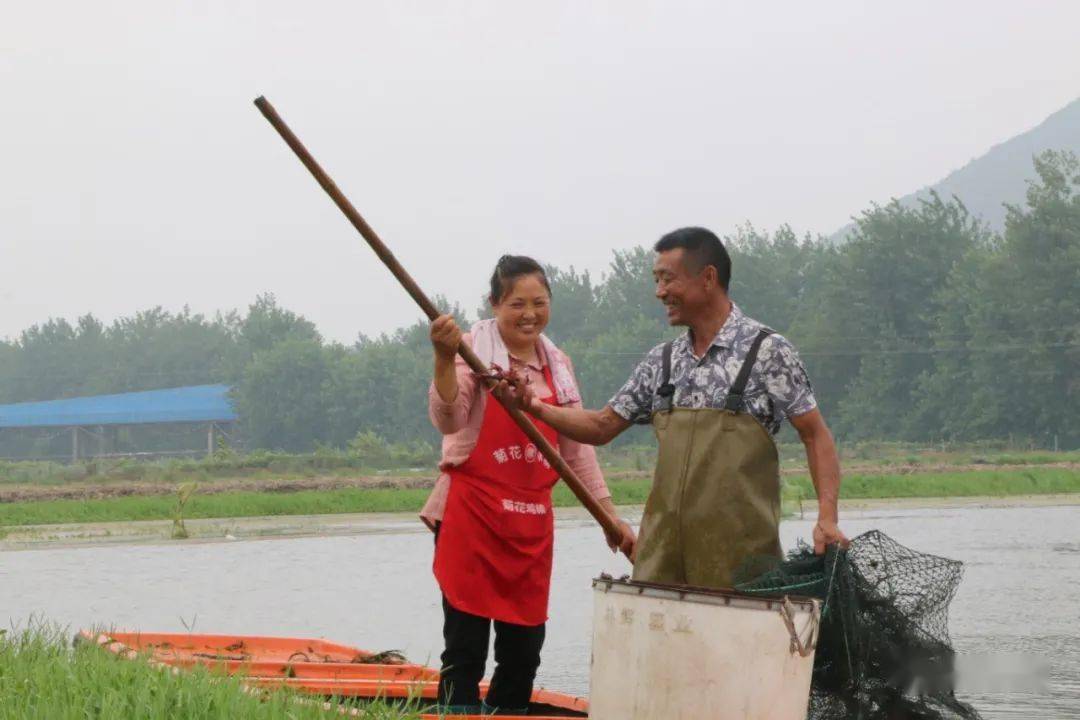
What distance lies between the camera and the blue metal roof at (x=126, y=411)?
2977 inches

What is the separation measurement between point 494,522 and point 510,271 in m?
0.81

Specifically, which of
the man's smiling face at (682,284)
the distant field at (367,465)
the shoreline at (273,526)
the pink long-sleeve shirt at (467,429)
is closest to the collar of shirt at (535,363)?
the pink long-sleeve shirt at (467,429)

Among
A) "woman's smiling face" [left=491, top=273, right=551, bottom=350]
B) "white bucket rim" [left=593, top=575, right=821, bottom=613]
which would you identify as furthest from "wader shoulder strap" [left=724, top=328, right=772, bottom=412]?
"woman's smiling face" [left=491, top=273, right=551, bottom=350]

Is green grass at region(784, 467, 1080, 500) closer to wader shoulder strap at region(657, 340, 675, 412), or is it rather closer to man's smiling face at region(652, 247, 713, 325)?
wader shoulder strap at region(657, 340, 675, 412)

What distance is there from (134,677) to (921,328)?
55728mm

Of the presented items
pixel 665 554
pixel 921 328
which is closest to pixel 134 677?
pixel 665 554

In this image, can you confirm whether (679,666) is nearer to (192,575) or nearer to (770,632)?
(770,632)

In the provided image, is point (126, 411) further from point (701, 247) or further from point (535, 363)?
point (701, 247)

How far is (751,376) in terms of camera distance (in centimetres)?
484

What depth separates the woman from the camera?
557 centimetres

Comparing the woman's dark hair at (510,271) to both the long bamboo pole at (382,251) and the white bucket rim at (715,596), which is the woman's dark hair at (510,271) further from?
the white bucket rim at (715,596)

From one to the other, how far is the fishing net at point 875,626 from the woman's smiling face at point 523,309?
122 centimetres

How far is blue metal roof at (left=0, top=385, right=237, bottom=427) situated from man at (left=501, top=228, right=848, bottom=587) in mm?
72046

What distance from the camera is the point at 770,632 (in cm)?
422
